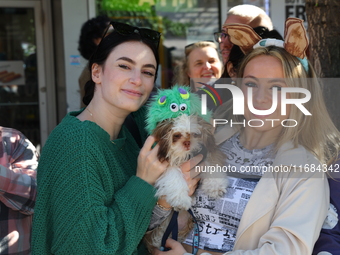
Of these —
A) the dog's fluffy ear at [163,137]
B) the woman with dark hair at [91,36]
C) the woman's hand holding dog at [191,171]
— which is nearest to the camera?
the dog's fluffy ear at [163,137]

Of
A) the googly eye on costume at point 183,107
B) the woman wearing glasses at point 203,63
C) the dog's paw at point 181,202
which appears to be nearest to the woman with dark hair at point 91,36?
the woman wearing glasses at point 203,63

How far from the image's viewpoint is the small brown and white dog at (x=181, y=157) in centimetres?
220

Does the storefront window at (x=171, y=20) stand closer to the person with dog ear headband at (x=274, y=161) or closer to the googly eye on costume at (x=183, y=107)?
the person with dog ear headband at (x=274, y=161)

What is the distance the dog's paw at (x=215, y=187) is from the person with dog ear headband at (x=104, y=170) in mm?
317

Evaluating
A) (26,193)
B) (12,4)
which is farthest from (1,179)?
(12,4)

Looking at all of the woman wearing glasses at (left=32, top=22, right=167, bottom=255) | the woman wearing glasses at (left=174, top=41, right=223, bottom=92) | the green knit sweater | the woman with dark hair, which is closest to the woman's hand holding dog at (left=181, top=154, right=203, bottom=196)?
the woman wearing glasses at (left=32, top=22, right=167, bottom=255)

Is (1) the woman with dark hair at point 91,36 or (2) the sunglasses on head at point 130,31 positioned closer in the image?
(2) the sunglasses on head at point 130,31

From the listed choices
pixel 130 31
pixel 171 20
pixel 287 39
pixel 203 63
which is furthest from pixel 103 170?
pixel 171 20

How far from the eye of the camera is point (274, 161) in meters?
2.26

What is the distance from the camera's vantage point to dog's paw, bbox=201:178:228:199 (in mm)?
2314

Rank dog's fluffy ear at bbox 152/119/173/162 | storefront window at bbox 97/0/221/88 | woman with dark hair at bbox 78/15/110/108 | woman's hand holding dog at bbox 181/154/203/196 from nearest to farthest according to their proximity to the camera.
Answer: dog's fluffy ear at bbox 152/119/173/162 → woman's hand holding dog at bbox 181/154/203/196 → woman with dark hair at bbox 78/15/110/108 → storefront window at bbox 97/0/221/88

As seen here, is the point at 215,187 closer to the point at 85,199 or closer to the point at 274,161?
the point at 274,161

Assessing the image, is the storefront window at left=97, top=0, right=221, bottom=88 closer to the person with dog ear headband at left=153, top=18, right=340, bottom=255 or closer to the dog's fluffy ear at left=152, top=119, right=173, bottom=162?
the person with dog ear headband at left=153, top=18, right=340, bottom=255

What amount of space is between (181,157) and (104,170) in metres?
0.45
